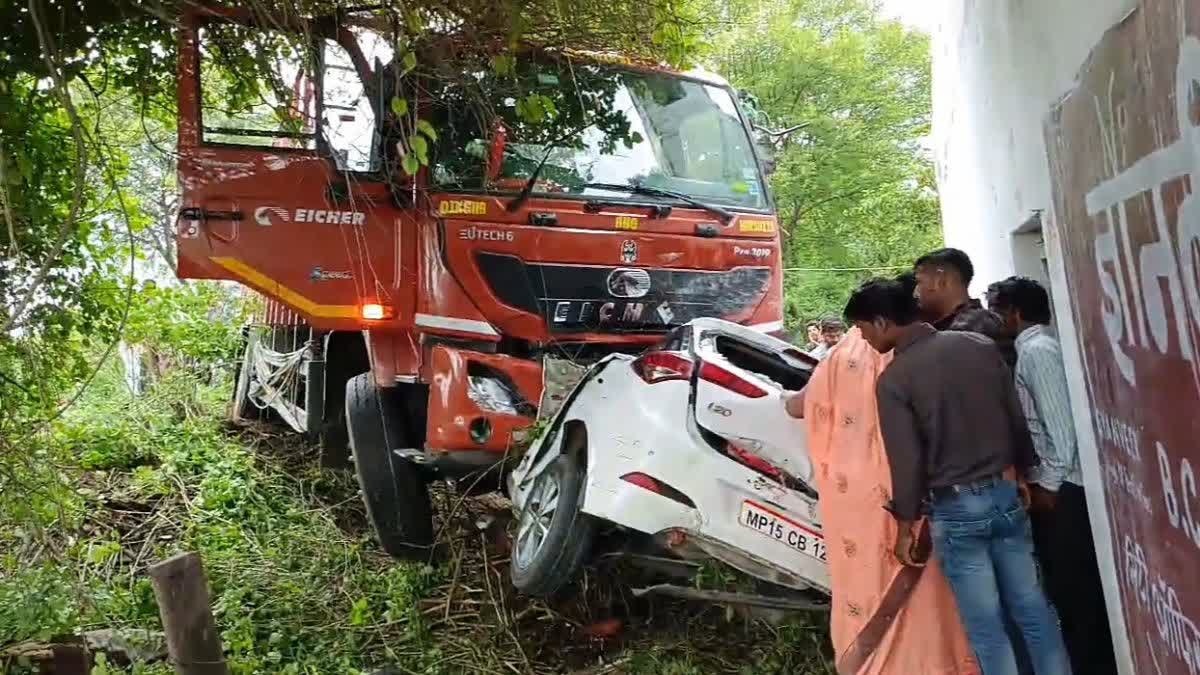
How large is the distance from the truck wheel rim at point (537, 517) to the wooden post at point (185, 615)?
1.16 metres

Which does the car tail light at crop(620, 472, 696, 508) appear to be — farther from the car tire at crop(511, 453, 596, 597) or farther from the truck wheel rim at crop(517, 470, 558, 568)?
the truck wheel rim at crop(517, 470, 558, 568)

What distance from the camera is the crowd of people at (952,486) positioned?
9.71 feet

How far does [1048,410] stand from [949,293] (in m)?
0.53

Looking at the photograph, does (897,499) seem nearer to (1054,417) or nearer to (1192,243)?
(1054,417)

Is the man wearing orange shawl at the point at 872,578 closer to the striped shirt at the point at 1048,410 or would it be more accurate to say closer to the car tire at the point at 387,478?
the striped shirt at the point at 1048,410

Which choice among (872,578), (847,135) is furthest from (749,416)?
(847,135)

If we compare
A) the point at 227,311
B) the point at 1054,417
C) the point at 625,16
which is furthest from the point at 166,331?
the point at 1054,417

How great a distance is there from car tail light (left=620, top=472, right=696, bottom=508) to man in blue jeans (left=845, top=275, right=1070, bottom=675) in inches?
28.5

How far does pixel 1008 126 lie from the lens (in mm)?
4715

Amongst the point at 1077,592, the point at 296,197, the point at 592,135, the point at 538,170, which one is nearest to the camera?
the point at 1077,592

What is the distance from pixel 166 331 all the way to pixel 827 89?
10025mm

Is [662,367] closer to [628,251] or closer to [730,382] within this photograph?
[730,382]

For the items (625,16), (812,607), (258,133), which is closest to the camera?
(812,607)

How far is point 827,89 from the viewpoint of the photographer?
14.6 meters
